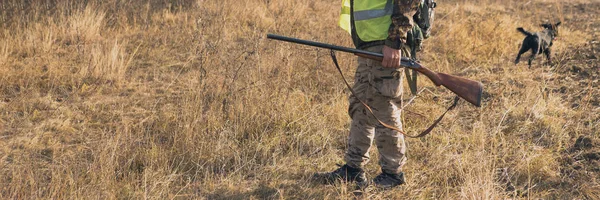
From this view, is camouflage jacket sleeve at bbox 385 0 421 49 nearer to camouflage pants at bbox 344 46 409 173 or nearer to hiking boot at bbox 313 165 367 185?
camouflage pants at bbox 344 46 409 173

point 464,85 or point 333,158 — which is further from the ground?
point 464,85

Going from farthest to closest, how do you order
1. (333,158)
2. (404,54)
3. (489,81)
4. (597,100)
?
1. (489,81)
2. (597,100)
3. (333,158)
4. (404,54)

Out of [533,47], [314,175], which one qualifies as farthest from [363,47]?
[533,47]

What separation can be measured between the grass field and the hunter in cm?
15

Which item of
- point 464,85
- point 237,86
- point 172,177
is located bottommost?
point 172,177

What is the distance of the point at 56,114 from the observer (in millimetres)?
3932

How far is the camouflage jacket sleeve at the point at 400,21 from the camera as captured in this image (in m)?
2.53

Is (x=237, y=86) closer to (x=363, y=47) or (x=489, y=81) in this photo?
(x=363, y=47)

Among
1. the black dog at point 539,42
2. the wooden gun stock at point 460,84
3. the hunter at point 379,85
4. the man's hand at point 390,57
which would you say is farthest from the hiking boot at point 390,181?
the black dog at point 539,42

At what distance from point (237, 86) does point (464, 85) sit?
186cm

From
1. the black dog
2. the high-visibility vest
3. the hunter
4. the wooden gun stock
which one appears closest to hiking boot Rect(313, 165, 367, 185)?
the hunter

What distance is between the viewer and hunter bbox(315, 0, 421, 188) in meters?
2.60

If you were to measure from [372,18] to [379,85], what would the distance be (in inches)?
14.3

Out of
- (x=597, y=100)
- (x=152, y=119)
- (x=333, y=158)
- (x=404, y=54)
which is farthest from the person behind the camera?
(x=597, y=100)
